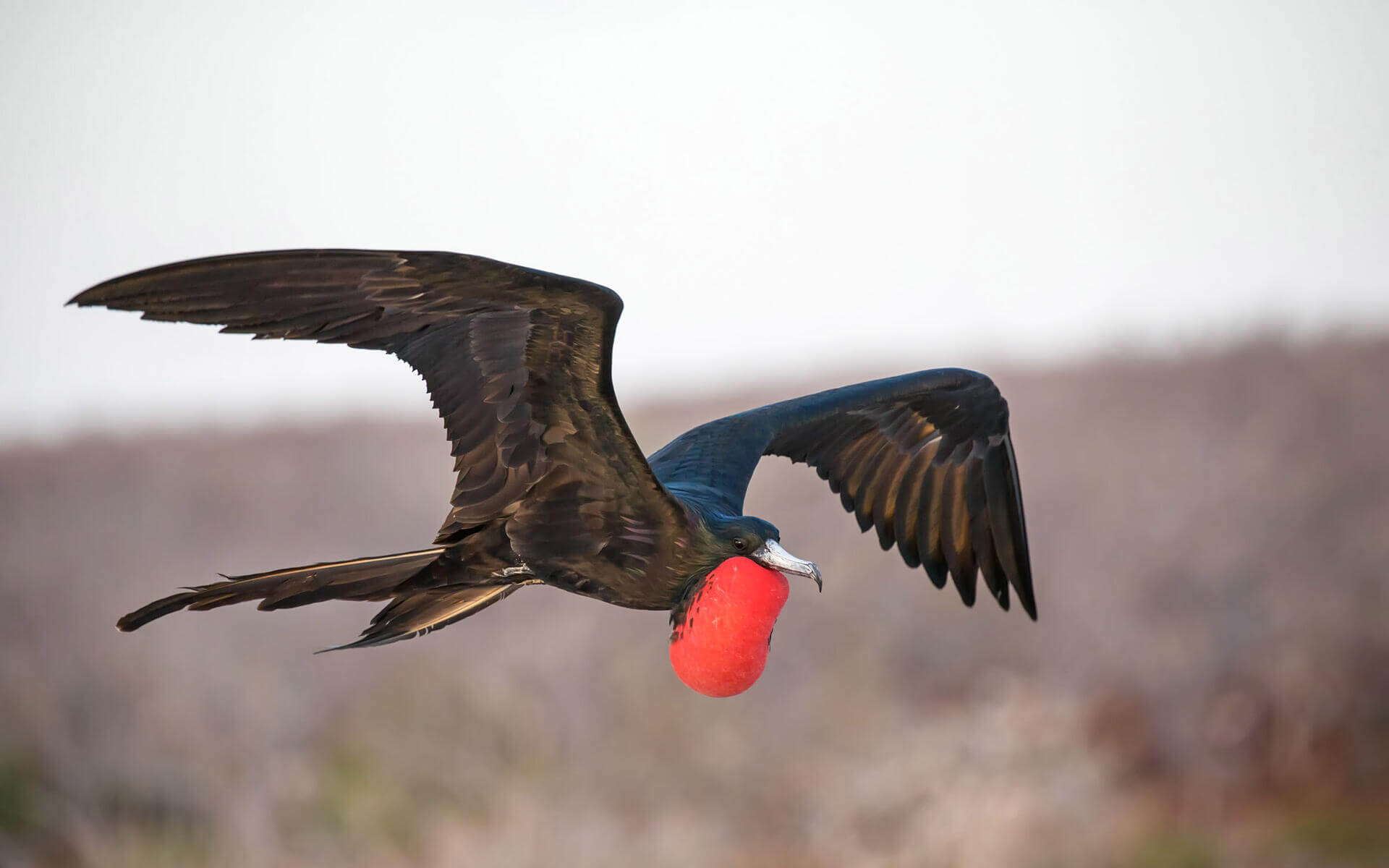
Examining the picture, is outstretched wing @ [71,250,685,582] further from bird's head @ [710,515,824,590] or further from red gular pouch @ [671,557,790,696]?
red gular pouch @ [671,557,790,696]

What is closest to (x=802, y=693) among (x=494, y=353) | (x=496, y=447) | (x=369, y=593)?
(x=369, y=593)

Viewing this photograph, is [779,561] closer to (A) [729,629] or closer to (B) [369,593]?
(A) [729,629]

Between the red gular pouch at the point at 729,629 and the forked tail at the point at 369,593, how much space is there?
2.33 ft

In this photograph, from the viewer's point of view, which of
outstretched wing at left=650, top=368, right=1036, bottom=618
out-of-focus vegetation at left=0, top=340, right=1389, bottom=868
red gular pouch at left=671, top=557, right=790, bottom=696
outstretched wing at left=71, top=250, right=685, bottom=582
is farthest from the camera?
out-of-focus vegetation at left=0, top=340, right=1389, bottom=868

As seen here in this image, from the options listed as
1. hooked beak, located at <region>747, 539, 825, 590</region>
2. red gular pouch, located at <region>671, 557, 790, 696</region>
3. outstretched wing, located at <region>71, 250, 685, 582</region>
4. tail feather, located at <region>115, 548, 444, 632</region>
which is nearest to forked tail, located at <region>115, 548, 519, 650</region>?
tail feather, located at <region>115, 548, 444, 632</region>

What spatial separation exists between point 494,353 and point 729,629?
94cm

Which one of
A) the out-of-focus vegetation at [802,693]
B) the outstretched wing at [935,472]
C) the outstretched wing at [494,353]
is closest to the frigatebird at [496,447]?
the outstretched wing at [494,353]

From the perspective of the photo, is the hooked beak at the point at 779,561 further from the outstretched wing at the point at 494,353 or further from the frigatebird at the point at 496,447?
the outstretched wing at the point at 494,353

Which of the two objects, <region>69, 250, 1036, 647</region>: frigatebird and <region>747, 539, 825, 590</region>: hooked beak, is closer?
<region>69, 250, 1036, 647</region>: frigatebird

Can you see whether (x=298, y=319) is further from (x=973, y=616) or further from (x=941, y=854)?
(x=973, y=616)

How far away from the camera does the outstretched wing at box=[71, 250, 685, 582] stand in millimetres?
3059

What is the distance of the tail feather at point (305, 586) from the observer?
11.1 feet

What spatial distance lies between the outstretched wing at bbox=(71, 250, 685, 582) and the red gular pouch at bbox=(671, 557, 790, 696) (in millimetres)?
230

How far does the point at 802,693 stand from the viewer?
16609 millimetres
